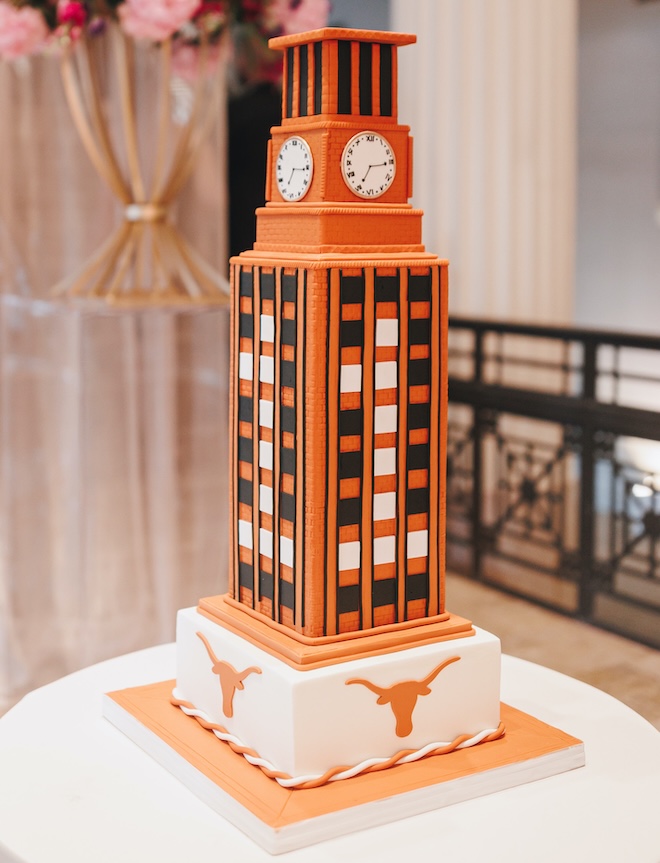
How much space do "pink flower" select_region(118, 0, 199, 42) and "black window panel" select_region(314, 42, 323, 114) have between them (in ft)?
3.93

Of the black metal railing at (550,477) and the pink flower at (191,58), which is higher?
the pink flower at (191,58)

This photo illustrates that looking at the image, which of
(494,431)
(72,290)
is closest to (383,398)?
(72,290)

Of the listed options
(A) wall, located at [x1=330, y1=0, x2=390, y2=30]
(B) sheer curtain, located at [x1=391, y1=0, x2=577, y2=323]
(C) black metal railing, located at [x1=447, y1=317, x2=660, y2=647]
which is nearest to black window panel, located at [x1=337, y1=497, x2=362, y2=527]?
(C) black metal railing, located at [x1=447, y1=317, x2=660, y2=647]

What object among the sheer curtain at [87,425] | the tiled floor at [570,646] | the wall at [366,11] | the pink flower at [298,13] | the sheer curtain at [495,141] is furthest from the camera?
the wall at [366,11]

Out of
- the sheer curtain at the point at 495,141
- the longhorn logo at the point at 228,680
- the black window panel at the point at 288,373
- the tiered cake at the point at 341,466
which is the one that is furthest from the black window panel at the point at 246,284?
the sheer curtain at the point at 495,141

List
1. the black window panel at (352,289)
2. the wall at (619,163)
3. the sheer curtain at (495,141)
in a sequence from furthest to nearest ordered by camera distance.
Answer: the wall at (619,163)
the sheer curtain at (495,141)
the black window panel at (352,289)

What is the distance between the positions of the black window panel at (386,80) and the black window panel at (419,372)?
283mm

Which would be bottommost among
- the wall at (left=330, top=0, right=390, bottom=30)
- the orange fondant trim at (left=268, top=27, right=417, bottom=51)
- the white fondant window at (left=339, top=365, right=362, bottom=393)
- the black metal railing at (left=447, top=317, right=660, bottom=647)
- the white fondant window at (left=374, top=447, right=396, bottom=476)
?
the black metal railing at (left=447, top=317, right=660, bottom=647)

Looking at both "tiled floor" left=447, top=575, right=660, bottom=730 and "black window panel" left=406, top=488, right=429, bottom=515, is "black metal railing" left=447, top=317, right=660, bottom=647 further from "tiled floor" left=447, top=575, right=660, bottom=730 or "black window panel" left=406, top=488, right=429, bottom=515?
"black window panel" left=406, top=488, right=429, bottom=515

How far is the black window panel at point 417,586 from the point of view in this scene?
1.30m

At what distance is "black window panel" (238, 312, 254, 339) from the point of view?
1286 millimetres

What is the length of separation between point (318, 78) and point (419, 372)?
1.14 ft

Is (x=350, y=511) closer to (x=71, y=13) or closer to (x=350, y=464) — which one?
(x=350, y=464)

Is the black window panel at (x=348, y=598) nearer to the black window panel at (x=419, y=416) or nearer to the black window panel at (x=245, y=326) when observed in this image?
the black window panel at (x=419, y=416)
